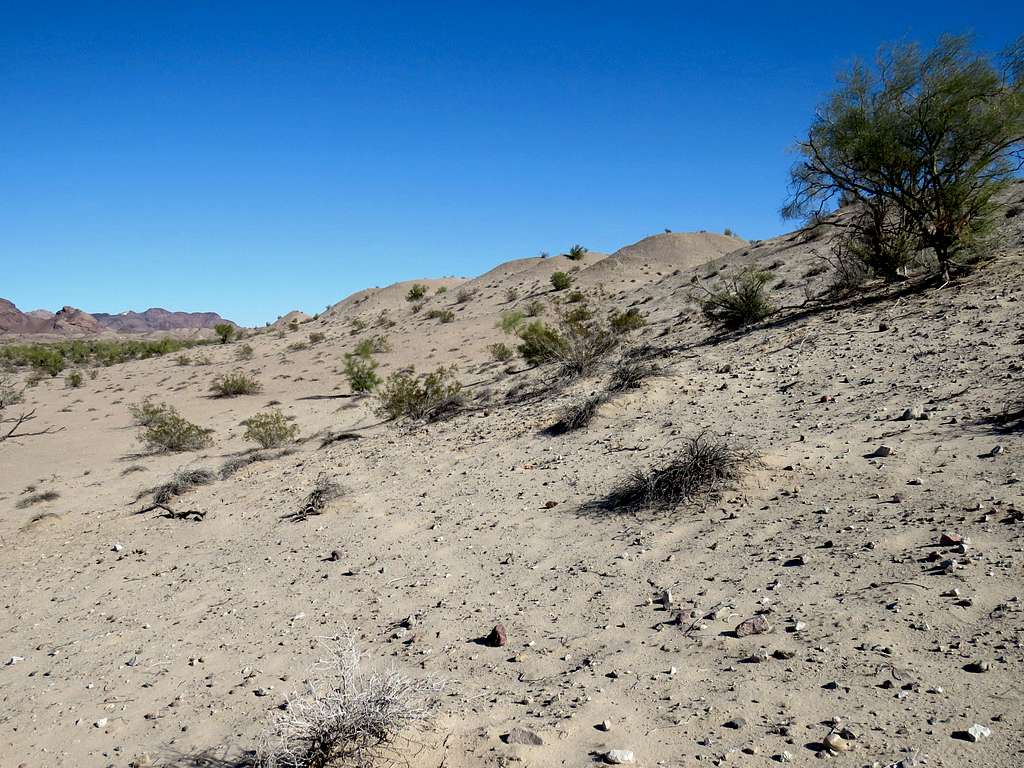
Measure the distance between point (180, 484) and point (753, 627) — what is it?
1032 cm

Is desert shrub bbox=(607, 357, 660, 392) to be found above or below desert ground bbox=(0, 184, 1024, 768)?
above

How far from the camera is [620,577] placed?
221 inches

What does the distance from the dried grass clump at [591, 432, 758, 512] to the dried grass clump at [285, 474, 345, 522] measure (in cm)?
408

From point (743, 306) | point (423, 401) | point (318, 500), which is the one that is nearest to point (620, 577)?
point (318, 500)

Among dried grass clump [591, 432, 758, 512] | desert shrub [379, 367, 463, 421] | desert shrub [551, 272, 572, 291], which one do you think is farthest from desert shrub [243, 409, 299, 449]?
desert shrub [551, 272, 572, 291]

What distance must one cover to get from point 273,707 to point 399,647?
3.26 ft

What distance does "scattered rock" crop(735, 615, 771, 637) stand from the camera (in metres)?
4.37

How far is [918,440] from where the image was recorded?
22.0ft

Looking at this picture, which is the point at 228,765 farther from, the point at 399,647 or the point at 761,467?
the point at 761,467

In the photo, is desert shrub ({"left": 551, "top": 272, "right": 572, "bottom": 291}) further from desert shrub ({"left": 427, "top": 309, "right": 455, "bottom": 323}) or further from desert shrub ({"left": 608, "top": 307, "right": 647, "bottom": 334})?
desert shrub ({"left": 608, "top": 307, "right": 647, "bottom": 334})

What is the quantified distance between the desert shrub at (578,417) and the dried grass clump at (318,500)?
10.6 ft

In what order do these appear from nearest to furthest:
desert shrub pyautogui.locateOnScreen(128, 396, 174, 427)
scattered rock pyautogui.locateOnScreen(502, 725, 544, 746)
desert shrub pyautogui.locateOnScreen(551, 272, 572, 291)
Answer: scattered rock pyautogui.locateOnScreen(502, 725, 544, 746) → desert shrub pyautogui.locateOnScreen(128, 396, 174, 427) → desert shrub pyautogui.locateOnScreen(551, 272, 572, 291)

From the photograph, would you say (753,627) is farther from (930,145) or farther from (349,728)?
(930,145)

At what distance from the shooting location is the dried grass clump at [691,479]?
672cm
